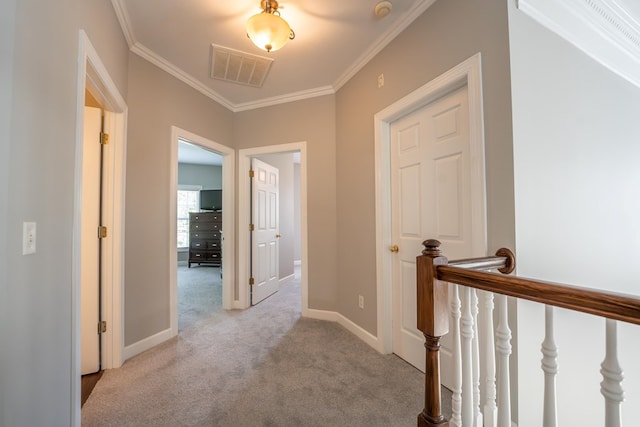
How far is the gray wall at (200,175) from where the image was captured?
6.70 meters

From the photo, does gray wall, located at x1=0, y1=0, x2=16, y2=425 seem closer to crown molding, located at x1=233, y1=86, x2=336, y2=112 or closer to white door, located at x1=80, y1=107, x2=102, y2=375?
white door, located at x1=80, y1=107, x2=102, y2=375

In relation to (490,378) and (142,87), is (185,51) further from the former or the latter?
(490,378)

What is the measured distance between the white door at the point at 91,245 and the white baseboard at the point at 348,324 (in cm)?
191

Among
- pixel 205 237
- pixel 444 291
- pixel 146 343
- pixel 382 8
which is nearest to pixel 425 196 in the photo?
pixel 444 291

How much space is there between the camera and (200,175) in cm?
685

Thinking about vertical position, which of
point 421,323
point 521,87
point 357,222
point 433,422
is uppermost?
point 521,87

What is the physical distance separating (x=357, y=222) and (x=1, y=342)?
2.24 meters

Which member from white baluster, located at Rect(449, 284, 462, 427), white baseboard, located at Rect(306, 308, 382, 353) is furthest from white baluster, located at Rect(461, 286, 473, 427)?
white baseboard, located at Rect(306, 308, 382, 353)

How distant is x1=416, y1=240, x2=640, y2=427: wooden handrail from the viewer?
27.8 inches

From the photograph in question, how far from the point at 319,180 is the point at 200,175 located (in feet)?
16.5

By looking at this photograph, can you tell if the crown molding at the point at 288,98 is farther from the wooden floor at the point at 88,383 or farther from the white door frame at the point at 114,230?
the wooden floor at the point at 88,383

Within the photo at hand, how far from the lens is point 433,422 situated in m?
1.00

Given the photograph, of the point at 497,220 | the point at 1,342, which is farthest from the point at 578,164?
the point at 1,342

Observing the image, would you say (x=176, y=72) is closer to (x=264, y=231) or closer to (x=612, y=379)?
(x=264, y=231)
